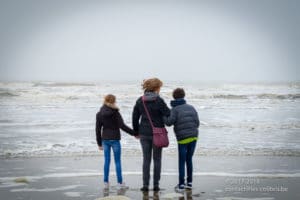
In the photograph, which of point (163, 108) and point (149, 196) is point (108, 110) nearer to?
point (163, 108)

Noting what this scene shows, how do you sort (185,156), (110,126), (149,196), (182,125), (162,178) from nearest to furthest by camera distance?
(149,196)
(182,125)
(185,156)
(110,126)
(162,178)

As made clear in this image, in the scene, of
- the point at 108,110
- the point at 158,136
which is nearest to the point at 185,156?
the point at 158,136

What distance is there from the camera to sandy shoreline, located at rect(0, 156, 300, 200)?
8.15 metres

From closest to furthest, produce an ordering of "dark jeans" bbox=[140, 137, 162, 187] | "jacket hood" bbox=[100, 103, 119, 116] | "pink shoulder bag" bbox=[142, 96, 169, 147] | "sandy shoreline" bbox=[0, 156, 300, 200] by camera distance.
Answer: "sandy shoreline" bbox=[0, 156, 300, 200] < "pink shoulder bag" bbox=[142, 96, 169, 147] < "dark jeans" bbox=[140, 137, 162, 187] < "jacket hood" bbox=[100, 103, 119, 116]

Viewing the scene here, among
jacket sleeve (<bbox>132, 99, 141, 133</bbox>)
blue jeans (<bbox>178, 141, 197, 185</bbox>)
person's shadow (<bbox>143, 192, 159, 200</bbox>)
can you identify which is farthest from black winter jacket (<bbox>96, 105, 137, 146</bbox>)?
person's shadow (<bbox>143, 192, 159, 200</bbox>)

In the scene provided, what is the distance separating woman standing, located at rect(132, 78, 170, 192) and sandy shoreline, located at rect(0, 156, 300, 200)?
377mm

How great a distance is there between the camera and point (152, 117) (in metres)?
8.38

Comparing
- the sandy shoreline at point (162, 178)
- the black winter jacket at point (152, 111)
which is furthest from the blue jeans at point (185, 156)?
the black winter jacket at point (152, 111)

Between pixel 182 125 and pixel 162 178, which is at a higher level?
pixel 182 125

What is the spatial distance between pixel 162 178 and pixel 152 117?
170 cm

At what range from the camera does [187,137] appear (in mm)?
8539

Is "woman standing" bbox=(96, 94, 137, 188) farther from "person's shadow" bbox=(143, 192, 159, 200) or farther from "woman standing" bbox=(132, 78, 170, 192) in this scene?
"person's shadow" bbox=(143, 192, 159, 200)

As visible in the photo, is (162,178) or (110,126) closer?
(110,126)

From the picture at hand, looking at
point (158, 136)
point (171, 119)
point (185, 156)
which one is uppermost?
point (171, 119)
